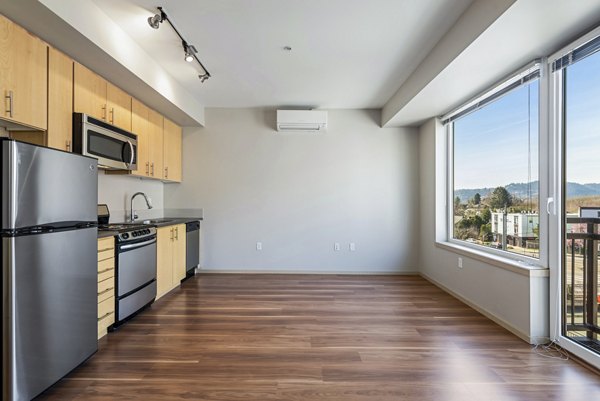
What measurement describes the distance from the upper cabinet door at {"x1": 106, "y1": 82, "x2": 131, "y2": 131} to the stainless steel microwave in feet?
0.34

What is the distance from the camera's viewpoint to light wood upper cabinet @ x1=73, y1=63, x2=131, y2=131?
8.99ft

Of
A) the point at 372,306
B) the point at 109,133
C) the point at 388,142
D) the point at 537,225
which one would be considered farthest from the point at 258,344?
the point at 388,142

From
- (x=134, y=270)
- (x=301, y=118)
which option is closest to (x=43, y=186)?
(x=134, y=270)

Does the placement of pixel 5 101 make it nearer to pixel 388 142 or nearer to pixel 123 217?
pixel 123 217

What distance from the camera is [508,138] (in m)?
3.25

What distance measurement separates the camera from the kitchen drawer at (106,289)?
265 centimetres

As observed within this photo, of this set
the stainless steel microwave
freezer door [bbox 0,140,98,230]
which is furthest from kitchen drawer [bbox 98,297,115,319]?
the stainless steel microwave

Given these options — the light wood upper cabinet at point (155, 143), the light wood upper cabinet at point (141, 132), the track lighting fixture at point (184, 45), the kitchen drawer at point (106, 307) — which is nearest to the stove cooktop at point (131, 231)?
the kitchen drawer at point (106, 307)

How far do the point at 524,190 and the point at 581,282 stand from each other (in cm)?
91

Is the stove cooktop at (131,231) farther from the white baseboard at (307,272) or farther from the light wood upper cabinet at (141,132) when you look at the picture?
the white baseboard at (307,272)

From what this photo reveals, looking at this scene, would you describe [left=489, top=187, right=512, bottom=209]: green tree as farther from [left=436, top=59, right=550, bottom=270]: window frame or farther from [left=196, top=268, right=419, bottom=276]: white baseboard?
[left=196, top=268, right=419, bottom=276]: white baseboard

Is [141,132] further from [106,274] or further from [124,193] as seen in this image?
[106,274]

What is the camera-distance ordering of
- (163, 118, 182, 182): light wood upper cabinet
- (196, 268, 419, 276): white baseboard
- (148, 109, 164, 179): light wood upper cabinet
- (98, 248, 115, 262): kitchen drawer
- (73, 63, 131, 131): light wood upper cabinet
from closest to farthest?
(98, 248, 115, 262): kitchen drawer, (73, 63, 131, 131): light wood upper cabinet, (148, 109, 164, 179): light wood upper cabinet, (163, 118, 182, 182): light wood upper cabinet, (196, 268, 419, 276): white baseboard

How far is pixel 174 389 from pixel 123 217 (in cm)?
273
